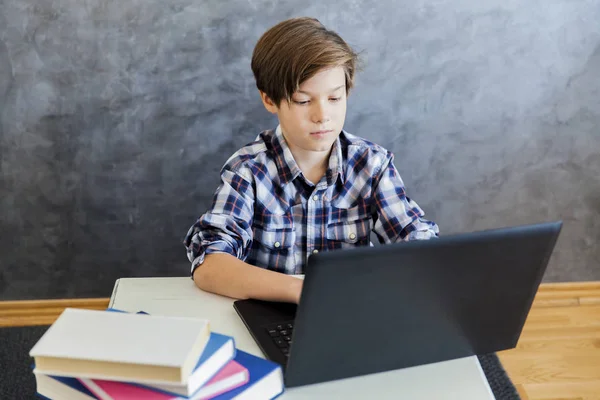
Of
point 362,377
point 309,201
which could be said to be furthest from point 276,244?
point 362,377

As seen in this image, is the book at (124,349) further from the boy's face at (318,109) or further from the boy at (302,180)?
the boy's face at (318,109)

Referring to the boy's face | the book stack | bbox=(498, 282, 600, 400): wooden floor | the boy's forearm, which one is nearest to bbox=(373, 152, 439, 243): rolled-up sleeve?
the boy's face

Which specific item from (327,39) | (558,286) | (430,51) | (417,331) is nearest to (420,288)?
(417,331)

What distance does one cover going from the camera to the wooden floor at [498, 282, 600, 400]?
187cm

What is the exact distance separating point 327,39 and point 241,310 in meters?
0.56

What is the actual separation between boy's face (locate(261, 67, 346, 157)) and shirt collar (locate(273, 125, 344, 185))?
0.08 meters

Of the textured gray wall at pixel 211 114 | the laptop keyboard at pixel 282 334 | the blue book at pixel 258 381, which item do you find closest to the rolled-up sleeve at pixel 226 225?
the laptop keyboard at pixel 282 334

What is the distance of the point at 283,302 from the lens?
1141mm

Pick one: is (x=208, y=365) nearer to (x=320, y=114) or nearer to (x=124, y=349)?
(x=124, y=349)

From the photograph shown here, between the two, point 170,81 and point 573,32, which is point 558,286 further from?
point 170,81

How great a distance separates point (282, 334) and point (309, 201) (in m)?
0.48

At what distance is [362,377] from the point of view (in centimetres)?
96

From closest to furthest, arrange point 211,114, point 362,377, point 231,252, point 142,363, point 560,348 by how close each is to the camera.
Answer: point 142,363
point 362,377
point 231,252
point 211,114
point 560,348

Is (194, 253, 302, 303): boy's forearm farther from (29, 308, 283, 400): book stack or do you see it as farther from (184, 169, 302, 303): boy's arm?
(29, 308, 283, 400): book stack
